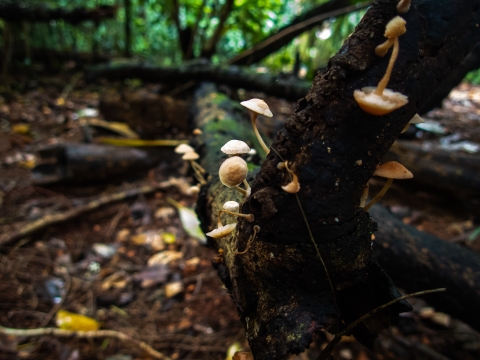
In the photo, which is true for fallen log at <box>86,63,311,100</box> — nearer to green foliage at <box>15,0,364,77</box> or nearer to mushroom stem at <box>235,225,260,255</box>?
green foliage at <box>15,0,364,77</box>

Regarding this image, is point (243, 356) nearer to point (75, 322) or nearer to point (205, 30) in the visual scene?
point (75, 322)

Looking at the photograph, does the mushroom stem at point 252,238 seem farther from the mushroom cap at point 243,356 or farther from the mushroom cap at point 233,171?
the mushroom cap at point 243,356

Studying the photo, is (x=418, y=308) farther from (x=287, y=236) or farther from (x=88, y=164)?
(x=88, y=164)

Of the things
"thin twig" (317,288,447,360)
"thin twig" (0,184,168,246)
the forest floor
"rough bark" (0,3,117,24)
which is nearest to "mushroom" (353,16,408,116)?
"thin twig" (317,288,447,360)

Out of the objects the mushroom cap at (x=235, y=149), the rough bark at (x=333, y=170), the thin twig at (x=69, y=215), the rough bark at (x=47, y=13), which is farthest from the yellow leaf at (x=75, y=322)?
the rough bark at (x=47, y=13)

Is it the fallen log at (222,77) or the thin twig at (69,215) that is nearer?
the thin twig at (69,215)

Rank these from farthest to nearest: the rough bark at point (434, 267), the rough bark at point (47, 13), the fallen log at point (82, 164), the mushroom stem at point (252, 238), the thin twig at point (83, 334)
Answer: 1. the rough bark at point (47, 13)
2. the fallen log at point (82, 164)
3. the thin twig at point (83, 334)
4. the rough bark at point (434, 267)
5. the mushroom stem at point (252, 238)

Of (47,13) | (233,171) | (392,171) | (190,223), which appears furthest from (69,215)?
(47,13)
